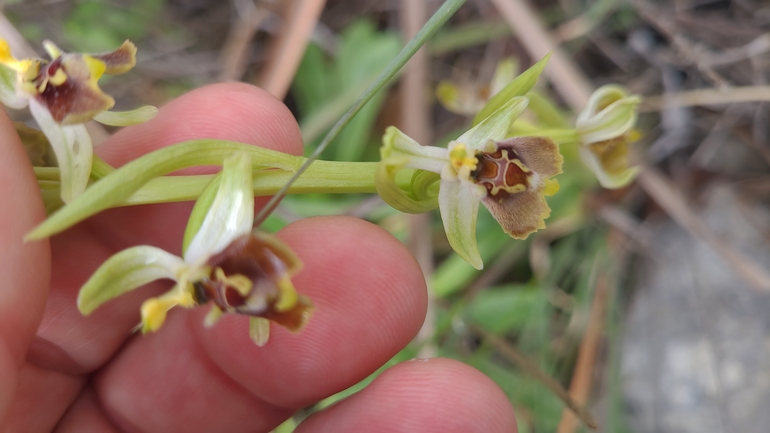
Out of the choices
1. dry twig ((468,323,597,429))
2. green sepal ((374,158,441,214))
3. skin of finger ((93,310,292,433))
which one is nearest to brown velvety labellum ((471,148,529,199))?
green sepal ((374,158,441,214))

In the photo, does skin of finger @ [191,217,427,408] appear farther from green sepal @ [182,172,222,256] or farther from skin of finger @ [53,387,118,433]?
skin of finger @ [53,387,118,433]

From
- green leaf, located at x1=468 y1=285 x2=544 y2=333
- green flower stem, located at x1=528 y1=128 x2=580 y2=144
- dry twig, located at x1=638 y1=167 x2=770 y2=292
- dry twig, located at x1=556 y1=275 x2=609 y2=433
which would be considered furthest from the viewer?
green leaf, located at x1=468 y1=285 x2=544 y2=333

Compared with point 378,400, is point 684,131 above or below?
below

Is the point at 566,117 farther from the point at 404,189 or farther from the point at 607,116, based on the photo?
the point at 404,189

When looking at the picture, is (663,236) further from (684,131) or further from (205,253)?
(205,253)

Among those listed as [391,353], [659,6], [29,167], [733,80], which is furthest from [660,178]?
Answer: [29,167]

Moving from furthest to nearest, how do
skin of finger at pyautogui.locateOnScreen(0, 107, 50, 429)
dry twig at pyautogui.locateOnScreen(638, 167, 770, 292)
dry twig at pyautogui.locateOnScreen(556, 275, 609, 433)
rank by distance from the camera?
dry twig at pyautogui.locateOnScreen(556, 275, 609, 433) < dry twig at pyautogui.locateOnScreen(638, 167, 770, 292) < skin of finger at pyautogui.locateOnScreen(0, 107, 50, 429)

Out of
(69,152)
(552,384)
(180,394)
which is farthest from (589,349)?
(69,152)
